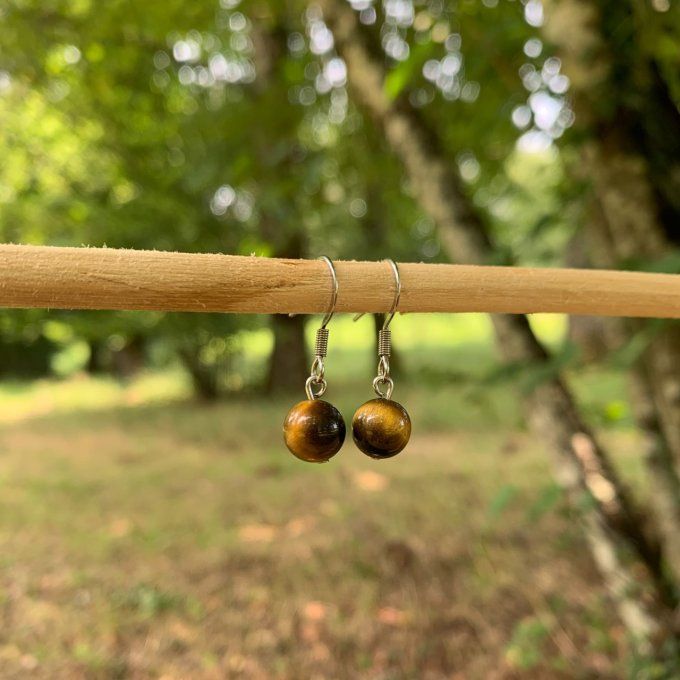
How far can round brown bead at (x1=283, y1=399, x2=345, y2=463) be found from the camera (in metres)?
1.17

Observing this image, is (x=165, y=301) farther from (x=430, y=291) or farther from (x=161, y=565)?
(x=161, y=565)

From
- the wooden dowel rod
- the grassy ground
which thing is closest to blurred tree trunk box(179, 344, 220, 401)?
the grassy ground

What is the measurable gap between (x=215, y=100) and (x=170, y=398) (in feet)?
16.9

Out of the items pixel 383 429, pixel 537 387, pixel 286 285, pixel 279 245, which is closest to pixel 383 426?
pixel 383 429

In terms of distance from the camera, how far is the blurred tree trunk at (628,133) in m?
2.56

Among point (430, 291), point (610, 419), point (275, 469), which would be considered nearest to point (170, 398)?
point (275, 469)

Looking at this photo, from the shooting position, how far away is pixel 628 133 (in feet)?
8.57

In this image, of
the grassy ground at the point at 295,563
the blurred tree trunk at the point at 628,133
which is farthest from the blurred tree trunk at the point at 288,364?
the blurred tree trunk at the point at 628,133

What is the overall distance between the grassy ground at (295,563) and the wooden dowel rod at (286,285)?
5.44ft

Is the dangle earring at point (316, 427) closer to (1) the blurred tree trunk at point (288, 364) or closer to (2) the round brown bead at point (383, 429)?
(2) the round brown bead at point (383, 429)

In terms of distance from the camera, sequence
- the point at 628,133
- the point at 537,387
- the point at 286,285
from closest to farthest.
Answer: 1. the point at 286,285
2. the point at 628,133
3. the point at 537,387

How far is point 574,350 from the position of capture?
2516 millimetres

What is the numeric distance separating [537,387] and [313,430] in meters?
2.17

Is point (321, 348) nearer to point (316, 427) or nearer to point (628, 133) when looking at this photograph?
point (316, 427)
